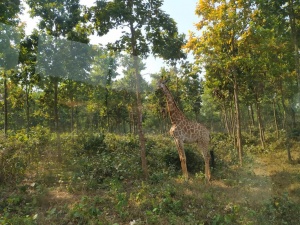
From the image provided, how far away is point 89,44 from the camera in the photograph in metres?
15.4

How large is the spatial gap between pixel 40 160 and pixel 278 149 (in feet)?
55.9

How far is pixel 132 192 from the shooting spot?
926cm

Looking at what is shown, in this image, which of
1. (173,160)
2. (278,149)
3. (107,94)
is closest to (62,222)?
(173,160)

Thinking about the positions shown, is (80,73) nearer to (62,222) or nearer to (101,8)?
(101,8)

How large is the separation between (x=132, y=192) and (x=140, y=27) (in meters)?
6.25

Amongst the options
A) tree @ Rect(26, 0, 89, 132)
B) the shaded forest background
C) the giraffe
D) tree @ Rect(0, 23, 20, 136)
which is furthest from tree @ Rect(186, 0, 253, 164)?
tree @ Rect(0, 23, 20, 136)

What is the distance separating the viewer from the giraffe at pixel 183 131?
11.7 meters

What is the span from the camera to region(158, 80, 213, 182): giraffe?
1167 cm

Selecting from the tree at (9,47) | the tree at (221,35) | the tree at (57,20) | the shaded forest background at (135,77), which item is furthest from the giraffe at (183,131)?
the tree at (9,47)

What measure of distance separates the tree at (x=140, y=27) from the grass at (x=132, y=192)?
176cm

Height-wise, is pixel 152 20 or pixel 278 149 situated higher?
pixel 152 20

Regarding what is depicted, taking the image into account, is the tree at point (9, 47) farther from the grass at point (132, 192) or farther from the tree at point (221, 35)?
the tree at point (221, 35)

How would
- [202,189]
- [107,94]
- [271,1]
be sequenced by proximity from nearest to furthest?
[202,189], [271,1], [107,94]

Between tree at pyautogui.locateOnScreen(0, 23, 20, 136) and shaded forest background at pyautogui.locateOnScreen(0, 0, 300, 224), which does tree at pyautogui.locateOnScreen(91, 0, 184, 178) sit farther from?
tree at pyautogui.locateOnScreen(0, 23, 20, 136)
